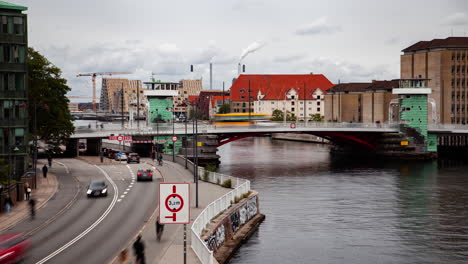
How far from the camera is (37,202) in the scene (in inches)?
1912

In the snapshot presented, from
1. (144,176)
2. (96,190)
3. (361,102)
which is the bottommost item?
(96,190)

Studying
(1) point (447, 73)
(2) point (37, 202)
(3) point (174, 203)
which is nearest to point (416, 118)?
(1) point (447, 73)

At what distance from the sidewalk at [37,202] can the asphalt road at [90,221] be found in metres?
0.77

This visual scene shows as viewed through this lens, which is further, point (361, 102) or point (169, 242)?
point (361, 102)

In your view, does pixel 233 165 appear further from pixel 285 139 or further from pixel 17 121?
pixel 285 139

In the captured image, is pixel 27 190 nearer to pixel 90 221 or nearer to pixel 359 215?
pixel 90 221

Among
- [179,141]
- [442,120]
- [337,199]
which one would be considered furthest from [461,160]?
[337,199]

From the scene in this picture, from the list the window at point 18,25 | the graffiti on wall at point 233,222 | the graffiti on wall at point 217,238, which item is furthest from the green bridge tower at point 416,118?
the graffiti on wall at point 217,238

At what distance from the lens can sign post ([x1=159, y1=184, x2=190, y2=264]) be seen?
18859 mm

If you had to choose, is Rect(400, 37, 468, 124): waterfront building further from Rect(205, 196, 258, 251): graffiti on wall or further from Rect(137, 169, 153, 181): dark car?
Rect(205, 196, 258, 251): graffiti on wall

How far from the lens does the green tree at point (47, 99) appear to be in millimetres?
72688

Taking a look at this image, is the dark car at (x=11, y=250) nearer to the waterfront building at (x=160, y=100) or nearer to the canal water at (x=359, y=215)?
the canal water at (x=359, y=215)

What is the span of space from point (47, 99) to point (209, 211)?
143 ft

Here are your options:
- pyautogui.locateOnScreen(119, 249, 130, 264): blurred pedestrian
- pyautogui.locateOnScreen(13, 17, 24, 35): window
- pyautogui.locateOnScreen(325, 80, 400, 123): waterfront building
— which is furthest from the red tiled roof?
pyautogui.locateOnScreen(119, 249, 130, 264): blurred pedestrian
